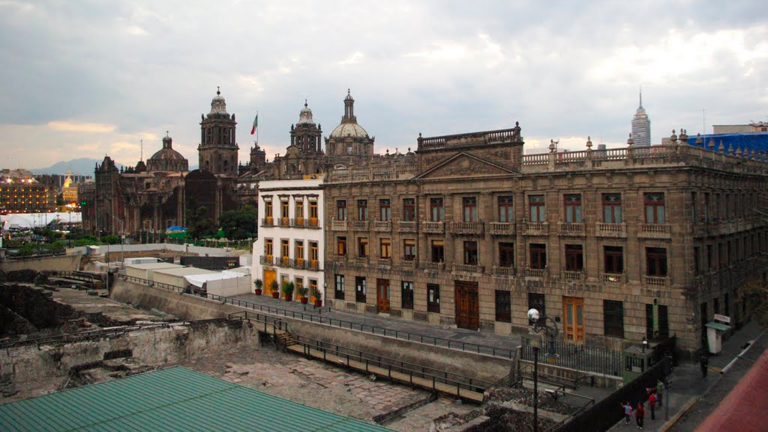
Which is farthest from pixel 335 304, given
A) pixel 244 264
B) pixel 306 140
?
pixel 306 140

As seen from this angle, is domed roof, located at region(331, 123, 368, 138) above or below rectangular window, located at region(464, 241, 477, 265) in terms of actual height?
above

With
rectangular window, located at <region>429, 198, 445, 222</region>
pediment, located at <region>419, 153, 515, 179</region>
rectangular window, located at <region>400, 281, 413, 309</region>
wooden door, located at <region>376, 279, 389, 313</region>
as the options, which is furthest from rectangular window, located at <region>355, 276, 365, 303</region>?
pediment, located at <region>419, 153, 515, 179</region>

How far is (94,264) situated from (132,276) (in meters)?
16.4

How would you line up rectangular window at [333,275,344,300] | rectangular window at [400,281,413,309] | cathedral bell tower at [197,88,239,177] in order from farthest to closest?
cathedral bell tower at [197,88,239,177]
rectangular window at [333,275,344,300]
rectangular window at [400,281,413,309]

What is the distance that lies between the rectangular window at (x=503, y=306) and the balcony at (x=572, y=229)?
16.2 ft

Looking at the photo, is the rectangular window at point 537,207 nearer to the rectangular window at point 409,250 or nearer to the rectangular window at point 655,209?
the rectangular window at point 655,209

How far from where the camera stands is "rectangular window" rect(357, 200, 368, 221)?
135 feet

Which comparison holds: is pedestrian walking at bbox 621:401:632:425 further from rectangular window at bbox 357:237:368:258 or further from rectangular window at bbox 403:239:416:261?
rectangular window at bbox 357:237:368:258

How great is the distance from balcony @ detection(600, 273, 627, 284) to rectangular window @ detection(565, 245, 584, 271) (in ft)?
4.15

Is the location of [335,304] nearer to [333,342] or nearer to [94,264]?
[333,342]

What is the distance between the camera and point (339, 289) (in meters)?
42.8

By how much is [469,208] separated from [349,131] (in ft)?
276

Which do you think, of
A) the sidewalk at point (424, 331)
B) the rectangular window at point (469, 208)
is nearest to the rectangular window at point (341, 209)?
the sidewalk at point (424, 331)

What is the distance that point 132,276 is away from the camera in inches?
2260
